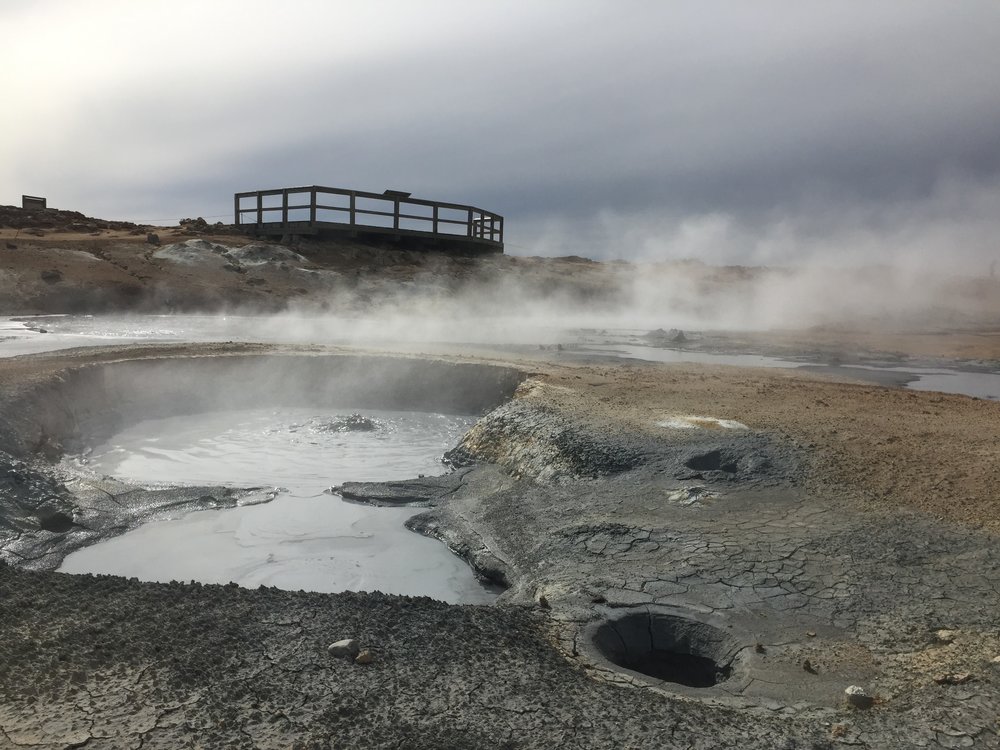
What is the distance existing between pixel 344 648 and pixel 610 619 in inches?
53.1

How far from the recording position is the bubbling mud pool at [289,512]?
4949mm

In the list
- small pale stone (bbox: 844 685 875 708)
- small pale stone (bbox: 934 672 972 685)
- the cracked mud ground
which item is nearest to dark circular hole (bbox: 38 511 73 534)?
the cracked mud ground

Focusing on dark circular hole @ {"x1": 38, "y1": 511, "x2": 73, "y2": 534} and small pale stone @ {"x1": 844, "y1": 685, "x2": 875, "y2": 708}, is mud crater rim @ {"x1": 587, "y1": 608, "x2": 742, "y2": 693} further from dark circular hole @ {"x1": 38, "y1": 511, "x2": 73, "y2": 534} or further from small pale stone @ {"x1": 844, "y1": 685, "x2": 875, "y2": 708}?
dark circular hole @ {"x1": 38, "y1": 511, "x2": 73, "y2": 534}

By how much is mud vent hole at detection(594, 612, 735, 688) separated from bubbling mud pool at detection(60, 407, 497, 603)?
1.15 metres

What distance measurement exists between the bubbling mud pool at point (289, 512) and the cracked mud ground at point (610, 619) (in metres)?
0.39

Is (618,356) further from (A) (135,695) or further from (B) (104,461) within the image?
(A) (135,695)

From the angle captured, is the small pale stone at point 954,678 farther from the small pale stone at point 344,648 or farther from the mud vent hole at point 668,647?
the small pale stone at point 344,648

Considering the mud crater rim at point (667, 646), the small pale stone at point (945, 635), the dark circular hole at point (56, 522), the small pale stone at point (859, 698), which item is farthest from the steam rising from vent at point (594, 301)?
the small pale stone at point (859, 698)

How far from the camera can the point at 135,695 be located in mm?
2752

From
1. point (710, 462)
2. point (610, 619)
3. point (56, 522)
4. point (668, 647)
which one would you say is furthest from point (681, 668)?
point (56, 522)

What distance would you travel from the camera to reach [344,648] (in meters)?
3.15

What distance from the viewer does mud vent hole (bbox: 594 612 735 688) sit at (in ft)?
11.7

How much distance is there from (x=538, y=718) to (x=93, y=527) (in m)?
4.10

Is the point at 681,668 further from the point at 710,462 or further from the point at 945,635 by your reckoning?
the point at 710,462
